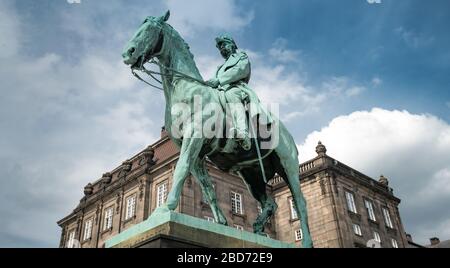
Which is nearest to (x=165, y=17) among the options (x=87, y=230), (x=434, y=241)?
(x=87, y=230)

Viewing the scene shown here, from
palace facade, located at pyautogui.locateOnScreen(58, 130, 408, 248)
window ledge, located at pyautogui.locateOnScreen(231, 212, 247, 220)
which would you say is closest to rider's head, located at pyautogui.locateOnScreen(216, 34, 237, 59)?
palace facade, located at pyautogui.locateOnScreen(58, 130, 408, 248)

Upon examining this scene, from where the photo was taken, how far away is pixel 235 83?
6426mm

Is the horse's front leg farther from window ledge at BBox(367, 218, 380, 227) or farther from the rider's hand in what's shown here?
window ledge at BBox(367, 218, 380, 227)

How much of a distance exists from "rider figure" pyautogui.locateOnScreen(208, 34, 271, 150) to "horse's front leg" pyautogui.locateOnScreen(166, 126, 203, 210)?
66 cm

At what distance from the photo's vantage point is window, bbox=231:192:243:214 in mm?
32219

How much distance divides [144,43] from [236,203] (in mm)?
27987

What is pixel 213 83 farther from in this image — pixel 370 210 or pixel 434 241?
pixel 434 241

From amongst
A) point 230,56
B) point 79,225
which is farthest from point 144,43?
point 79,225

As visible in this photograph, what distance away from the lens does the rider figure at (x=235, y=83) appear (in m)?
5.67

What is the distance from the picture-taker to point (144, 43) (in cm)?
554

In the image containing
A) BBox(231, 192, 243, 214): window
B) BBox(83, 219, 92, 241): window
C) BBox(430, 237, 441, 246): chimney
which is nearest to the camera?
BBox(231, 192, 243, 214): window

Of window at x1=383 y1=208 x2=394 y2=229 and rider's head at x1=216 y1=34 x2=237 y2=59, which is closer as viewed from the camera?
rider's head at x1=216 y1=34 x2=237 y2=59
